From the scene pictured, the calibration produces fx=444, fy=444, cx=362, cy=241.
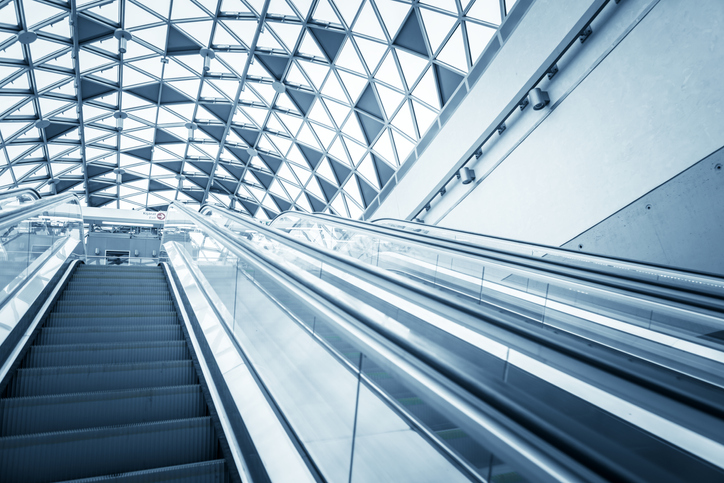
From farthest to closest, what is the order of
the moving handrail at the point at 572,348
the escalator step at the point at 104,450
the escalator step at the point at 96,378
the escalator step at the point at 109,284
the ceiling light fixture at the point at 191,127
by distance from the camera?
the ceiling light fixture at the point at 191,127
the escalator step at the point at 109,284
the escalator step at the point at 96,378
the escalator step at the point at 104,450
the moving handrail at the point at 572,348

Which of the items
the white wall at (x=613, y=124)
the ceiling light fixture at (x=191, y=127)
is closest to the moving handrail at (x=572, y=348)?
the white wall at (x=613, y=124)

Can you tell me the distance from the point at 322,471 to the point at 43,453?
77.7 inches

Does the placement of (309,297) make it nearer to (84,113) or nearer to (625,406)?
(625,406)

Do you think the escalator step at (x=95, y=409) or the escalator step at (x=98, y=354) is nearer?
the escalator step at (x=95, y=409)

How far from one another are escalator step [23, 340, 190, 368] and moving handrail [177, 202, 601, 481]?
8.72ft

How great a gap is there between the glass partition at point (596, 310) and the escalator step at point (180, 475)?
1.88 meters

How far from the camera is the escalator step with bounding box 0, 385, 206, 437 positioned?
10.8ft

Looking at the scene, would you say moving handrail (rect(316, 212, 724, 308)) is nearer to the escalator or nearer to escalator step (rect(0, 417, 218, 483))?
the escalator

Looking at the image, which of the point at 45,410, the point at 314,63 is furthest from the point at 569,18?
the point at 314,63

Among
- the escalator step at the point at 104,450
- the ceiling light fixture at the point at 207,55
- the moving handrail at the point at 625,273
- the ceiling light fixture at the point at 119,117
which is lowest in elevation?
the escalator step at the point at 104,450

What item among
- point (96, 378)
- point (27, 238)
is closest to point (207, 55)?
point (27, 238)

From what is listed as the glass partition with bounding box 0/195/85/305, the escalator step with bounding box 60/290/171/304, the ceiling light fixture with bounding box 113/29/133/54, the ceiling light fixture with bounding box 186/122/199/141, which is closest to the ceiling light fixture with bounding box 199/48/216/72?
the ceiling light fixture with bounding box 113/29/133/54

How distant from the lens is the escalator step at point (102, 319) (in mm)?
5281

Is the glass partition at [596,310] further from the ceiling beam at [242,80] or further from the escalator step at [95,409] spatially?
the ceiling beam at [242,80]
